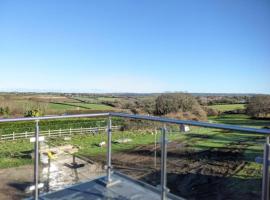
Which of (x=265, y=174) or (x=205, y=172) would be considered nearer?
(x=265, y=174)

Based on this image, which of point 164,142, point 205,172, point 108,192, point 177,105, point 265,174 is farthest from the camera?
point 177,105

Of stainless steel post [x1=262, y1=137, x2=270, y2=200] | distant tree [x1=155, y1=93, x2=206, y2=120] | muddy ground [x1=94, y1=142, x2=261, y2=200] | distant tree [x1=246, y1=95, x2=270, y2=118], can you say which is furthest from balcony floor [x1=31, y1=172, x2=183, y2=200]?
distant tree [x1=246, y1=95, x2=270, y2=118]

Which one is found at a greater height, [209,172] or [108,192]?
[108,192]

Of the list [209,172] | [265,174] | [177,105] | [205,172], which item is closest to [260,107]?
[177,105]

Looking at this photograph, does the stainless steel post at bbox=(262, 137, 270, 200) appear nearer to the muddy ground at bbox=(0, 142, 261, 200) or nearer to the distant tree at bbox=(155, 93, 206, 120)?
the muddy ground at bbox=(0, 142, 261, 200)

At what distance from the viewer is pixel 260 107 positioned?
84.6 ft

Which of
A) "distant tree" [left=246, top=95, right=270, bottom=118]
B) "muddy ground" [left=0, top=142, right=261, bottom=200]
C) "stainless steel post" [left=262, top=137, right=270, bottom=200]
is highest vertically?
"stainless steel post" [left=262, top=137, right=270, bottom=200]

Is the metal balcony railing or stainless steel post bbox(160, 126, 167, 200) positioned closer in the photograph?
the metal balcony railing

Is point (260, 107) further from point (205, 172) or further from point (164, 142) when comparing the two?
point (164, 142)

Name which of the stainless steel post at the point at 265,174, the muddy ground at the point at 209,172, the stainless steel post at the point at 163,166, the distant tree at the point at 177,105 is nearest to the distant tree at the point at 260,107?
the distant tree at the point at 177,105

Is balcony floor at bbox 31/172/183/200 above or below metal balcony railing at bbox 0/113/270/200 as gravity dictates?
below

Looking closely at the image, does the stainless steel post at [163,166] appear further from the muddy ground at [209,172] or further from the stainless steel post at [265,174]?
the muddy ground at [209,172]

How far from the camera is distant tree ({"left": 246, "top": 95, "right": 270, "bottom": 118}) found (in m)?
25.3

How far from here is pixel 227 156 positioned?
383 inches
